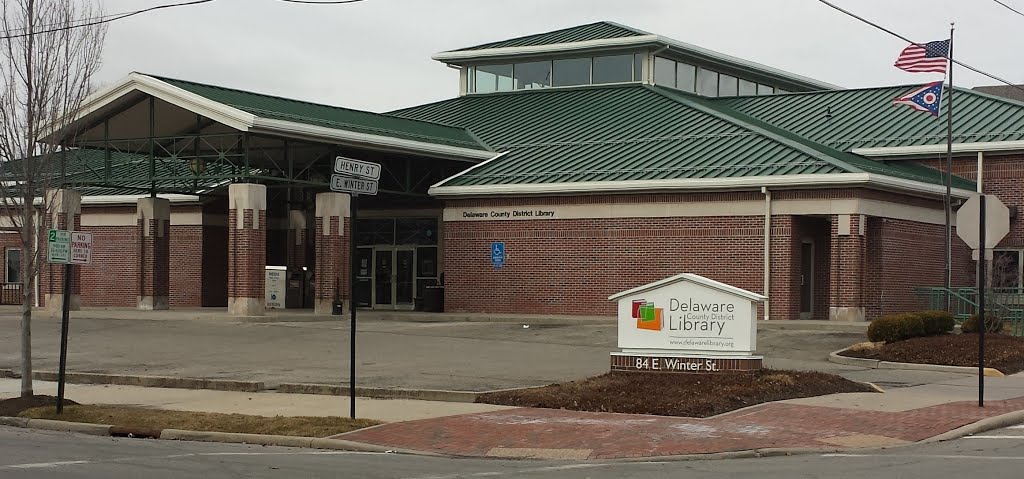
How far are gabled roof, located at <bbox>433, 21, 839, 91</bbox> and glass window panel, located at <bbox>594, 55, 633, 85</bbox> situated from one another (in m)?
0.59

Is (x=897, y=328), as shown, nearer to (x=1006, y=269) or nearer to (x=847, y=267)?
(x=847, y=267)

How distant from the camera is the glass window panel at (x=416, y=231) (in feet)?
138

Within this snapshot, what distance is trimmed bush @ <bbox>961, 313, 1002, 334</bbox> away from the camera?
2673 cm

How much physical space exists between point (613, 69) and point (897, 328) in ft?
77.6

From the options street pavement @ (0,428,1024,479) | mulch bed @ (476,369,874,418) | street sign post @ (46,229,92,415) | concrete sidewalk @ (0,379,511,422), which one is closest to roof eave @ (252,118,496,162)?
concrete sidewalk @ (0,379,511,422)

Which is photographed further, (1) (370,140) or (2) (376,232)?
(2) (376,232)

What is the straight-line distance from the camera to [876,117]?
42.7 metres

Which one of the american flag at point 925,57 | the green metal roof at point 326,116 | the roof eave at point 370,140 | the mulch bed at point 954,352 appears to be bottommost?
the mulch bed at point 954,352

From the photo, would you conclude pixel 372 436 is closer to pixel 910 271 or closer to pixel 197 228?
pixel 910 271

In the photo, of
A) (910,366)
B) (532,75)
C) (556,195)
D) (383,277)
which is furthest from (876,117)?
(910,366)

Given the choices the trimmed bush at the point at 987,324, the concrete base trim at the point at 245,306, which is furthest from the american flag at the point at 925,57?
the concrete base trim at the point at 245,306

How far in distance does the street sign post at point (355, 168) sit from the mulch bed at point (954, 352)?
1228cm

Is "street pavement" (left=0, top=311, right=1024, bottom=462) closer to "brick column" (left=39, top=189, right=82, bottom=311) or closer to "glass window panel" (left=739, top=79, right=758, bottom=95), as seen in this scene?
"brick column" (left=39, top=189, right=82, bottom=311)

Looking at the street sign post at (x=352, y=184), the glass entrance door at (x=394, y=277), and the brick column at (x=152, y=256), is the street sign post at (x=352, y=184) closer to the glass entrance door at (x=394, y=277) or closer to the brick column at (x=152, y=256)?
the brick column at (x=152, y=256)
